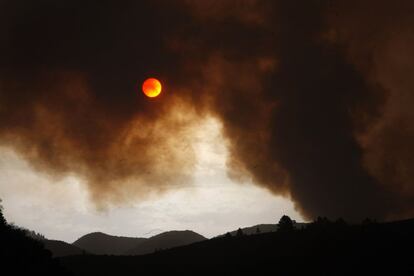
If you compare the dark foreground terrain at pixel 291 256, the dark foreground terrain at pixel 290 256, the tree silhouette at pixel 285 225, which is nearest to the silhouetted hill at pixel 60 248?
the dark foreground terrain at pixel 291 256

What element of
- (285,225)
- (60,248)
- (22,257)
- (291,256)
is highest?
(60,248)

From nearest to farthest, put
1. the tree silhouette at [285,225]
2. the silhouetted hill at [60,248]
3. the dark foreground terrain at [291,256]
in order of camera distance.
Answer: the dark foreground terrain at [291,256] → the tree silhouette at [285,225] → the silhouetted hill at [60,248]

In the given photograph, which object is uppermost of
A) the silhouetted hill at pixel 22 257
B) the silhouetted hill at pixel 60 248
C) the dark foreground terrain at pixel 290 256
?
the silhouetted hill at pixel 60 248

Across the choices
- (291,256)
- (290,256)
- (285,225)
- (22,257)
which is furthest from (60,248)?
(22,257)

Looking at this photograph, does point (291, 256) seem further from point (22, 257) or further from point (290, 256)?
point (22, 257)

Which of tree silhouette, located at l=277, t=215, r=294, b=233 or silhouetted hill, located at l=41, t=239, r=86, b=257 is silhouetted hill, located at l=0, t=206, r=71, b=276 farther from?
silhouetted hill, located at l=41, t=239, r=86, b=257

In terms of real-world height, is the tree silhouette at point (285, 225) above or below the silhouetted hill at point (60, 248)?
below

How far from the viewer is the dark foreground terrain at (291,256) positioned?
6431 cm

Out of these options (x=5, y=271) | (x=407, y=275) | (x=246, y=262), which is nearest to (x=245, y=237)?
(x=246, y=262)

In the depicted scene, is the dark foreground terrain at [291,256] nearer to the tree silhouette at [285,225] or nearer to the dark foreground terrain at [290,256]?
the dark foreground terrain at [290,256]

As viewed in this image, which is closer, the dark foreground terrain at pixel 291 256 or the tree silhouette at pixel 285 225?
the dark foreground terrain at pixel 291 256

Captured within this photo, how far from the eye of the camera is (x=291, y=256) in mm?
69688

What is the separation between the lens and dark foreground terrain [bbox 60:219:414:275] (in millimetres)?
64312

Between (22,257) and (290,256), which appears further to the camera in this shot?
(290,256)
